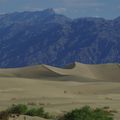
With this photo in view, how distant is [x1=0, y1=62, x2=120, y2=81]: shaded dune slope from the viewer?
59.3 m

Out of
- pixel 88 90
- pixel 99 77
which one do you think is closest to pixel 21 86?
pixel 88 90

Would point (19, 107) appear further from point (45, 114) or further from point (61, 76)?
point (61, 76)

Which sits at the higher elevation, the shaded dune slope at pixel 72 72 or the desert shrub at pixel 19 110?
the shaded dune slope at pixel 72 72

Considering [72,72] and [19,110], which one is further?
[72,72]

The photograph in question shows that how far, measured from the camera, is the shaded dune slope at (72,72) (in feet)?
194

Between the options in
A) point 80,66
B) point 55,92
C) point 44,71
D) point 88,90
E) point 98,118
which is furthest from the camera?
point 80,66

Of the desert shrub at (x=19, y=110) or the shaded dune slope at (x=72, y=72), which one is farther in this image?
the shaded dune slope at (x=72, y=72)

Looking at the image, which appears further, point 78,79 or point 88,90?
point 78,79

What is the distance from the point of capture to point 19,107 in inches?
638

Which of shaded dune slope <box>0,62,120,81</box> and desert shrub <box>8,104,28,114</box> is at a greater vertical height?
shaded dune slope <box>0,62,120,81</box>

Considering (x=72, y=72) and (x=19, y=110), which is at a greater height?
(x=72, y=72)

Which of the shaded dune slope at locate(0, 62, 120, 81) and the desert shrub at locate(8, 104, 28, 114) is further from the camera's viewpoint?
the shaded dune slope at locate(0, 62, 120, 81)

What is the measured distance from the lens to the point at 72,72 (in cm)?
6256

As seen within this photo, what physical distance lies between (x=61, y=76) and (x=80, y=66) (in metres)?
9.35
